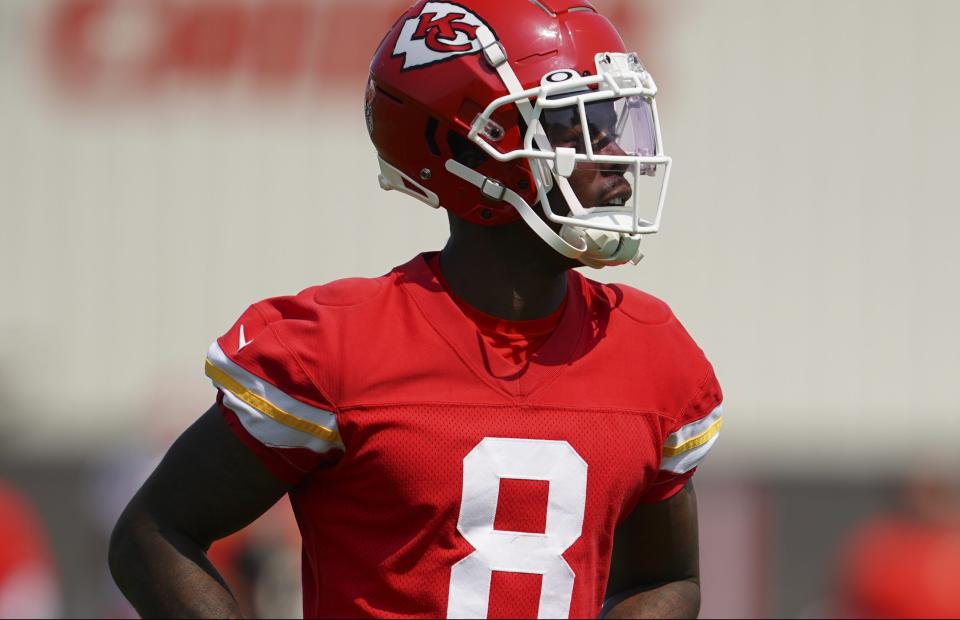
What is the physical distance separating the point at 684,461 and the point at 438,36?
0.82 metres

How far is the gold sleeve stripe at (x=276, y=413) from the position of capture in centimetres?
214

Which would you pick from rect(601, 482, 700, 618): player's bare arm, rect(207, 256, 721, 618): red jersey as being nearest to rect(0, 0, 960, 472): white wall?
rect(601, 482, 700, 618): player's bare arm

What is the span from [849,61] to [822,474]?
116 inches

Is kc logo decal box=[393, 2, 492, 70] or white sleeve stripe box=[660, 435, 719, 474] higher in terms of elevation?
kc logo decal box=[393, 2, 492, 70]

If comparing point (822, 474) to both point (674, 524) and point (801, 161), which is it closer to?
point (801, 161)

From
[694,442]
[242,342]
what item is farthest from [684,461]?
[242,342]

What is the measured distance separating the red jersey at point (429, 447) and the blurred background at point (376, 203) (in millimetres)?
6689

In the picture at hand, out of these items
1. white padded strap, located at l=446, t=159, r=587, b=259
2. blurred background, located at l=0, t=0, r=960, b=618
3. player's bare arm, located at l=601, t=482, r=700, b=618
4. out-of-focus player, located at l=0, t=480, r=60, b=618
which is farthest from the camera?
blurred background, located at l=0, t=0, r=960, b=618

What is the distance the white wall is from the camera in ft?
31.3

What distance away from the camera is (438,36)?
2.37 metres

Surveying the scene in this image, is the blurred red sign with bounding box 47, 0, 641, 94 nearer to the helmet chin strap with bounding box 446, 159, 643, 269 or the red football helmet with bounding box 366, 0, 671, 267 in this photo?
the red football helmet with bounding box 366, 0, 671, 267

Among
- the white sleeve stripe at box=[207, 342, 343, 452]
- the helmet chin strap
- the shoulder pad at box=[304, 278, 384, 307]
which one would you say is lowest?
the white sleeve stripe at box=[207, 342, 343, 452]

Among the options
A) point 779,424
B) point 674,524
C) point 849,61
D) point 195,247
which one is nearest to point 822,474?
point 779,424

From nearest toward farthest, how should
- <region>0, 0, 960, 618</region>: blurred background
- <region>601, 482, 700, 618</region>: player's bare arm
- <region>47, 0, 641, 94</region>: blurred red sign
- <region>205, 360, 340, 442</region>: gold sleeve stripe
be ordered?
<region>205, 360, 340, 442</region>: gold sleeve stripe
<region>601, 482, 700, 618</region>: player's bare arm
<region>0, 0, 960, 618</region>: blurred background
<region>47, 0, 641, 94</region>: blurred red sign
